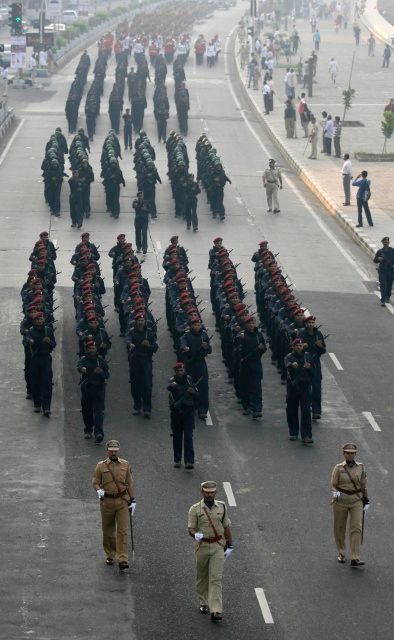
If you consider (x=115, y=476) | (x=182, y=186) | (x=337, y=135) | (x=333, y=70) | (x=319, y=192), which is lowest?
(x=333, y=70)

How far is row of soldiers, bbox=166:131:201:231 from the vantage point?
41562mm

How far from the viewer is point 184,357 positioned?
25.6m

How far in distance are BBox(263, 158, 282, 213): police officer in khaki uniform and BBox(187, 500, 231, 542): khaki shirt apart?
26.2m

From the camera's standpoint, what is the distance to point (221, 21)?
12256 cm

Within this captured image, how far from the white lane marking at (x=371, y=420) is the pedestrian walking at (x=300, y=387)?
51.8 inches

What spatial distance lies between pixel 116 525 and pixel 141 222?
19.8 m

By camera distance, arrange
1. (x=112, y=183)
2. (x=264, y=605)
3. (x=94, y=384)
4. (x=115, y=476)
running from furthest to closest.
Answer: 1. (x=112, y=183)
2. (x=94, y=384)
3. (x=115, y=476)
4. (x=264, y=605)

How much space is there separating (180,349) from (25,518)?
5481mm

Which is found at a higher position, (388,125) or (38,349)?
(38,349)

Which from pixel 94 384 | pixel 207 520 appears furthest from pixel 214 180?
pixel 207 520

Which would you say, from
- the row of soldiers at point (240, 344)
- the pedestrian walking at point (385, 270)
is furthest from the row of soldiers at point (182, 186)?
the row of soldiers at point (240, 344)

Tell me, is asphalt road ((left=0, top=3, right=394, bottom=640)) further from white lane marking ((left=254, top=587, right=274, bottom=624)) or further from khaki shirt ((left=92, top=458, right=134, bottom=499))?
khaki shirt ((left=92, top=458, right=134, bottom=499))

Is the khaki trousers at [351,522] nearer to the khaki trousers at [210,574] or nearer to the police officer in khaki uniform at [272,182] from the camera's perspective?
the khaki trousers at [210,574]

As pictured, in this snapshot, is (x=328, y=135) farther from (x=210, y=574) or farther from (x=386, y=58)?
(x=210, y=574)
